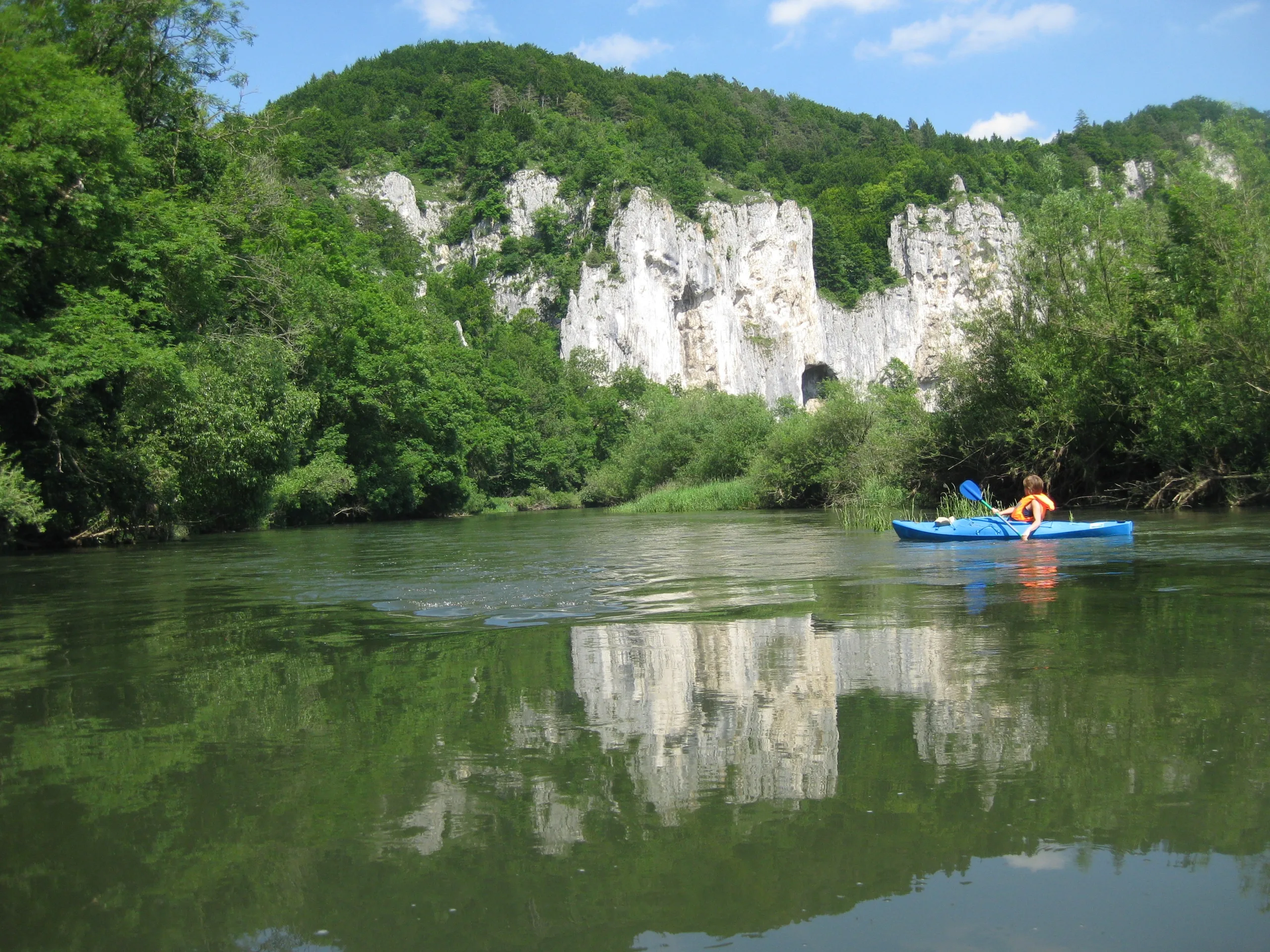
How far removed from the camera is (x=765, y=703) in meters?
4.59

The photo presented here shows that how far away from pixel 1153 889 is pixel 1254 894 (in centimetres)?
25

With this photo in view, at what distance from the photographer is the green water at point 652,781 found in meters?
2.58

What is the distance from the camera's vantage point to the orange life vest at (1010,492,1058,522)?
1389 centimetres

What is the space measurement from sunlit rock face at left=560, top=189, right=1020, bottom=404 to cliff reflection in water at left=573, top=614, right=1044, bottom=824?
2957 inches

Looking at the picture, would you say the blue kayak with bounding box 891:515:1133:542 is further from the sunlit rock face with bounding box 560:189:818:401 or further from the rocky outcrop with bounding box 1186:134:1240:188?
the sunlit rock face with bounding box 560:189:818:401

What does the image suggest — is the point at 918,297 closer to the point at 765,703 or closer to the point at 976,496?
the point at 976,496

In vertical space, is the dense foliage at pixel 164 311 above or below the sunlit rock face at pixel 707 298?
below

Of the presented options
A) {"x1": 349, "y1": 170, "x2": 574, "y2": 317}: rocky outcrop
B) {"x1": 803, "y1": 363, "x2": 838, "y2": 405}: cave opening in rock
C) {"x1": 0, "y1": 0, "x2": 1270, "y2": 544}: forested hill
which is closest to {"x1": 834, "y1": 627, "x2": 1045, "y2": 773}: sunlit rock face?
{"x1": 0, "y1": 0, "x2": 1270, "y2": 544}: forested hill

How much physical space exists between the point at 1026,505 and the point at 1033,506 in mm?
281

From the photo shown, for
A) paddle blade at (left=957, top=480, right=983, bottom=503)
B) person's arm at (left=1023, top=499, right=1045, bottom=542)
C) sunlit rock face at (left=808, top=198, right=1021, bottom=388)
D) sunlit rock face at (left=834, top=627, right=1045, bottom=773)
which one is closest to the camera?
sunlit rock face at (left=834, top=627, right=1045, bottom=773)

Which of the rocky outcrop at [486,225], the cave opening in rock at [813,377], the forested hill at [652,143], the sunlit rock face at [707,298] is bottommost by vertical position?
the cave opening in rock at [813,377]

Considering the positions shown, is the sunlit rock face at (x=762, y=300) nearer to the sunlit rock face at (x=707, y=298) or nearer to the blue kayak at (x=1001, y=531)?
the sunlit rock face at (x=707, y=298)

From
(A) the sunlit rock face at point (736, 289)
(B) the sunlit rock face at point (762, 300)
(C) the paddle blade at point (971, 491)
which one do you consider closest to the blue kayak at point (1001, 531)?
(C) the paddle blade at point (971, 491)

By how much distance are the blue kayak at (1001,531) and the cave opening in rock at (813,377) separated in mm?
83265
